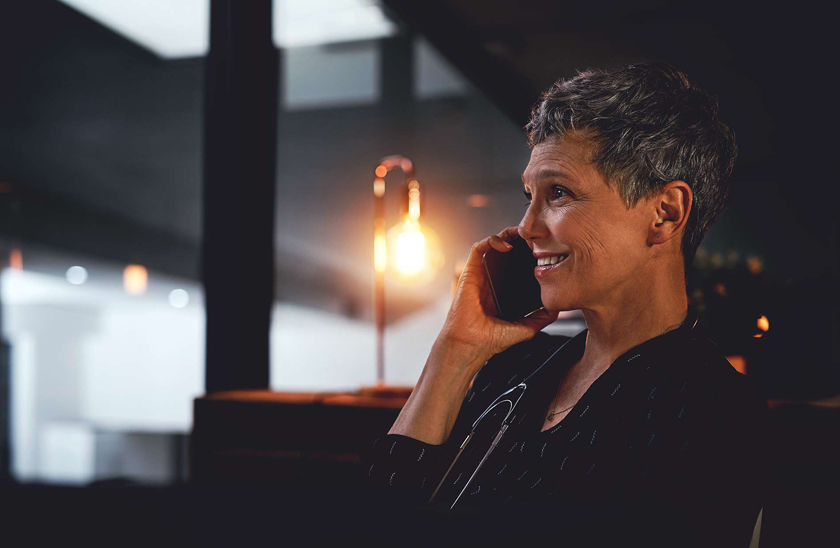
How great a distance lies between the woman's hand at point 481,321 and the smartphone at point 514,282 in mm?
13

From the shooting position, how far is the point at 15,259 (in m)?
5.79

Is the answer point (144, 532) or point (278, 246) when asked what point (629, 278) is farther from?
point (278, 246)

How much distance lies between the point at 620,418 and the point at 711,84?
4.24m

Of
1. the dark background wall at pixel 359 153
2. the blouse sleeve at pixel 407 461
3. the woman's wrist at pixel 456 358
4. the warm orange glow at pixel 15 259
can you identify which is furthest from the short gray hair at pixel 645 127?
the warm orange glow at pixel 15 259

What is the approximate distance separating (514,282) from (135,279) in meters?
7.98

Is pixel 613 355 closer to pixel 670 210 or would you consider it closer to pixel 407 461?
pixel 670 210

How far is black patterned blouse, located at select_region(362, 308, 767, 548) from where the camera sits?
0.83 m

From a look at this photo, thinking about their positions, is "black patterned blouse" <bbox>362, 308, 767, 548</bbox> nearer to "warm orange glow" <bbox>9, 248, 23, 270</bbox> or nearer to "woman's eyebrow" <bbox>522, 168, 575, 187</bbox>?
"woman's eyebrow" <bbox>522, 168, 575, 187</bbox>

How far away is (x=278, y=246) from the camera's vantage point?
8.20 meters

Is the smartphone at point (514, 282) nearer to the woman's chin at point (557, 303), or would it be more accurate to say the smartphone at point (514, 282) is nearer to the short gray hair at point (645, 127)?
the woman's chin at point (557, 303)

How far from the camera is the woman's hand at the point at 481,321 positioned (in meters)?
1.16

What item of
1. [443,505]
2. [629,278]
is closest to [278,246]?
[629,278]

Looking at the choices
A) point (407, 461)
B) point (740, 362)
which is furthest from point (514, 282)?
point (740, 362)

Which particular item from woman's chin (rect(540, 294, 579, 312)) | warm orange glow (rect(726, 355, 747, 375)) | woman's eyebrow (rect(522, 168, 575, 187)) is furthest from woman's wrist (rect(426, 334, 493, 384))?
warm orange glow (rect(726, 355, 747, 375))
